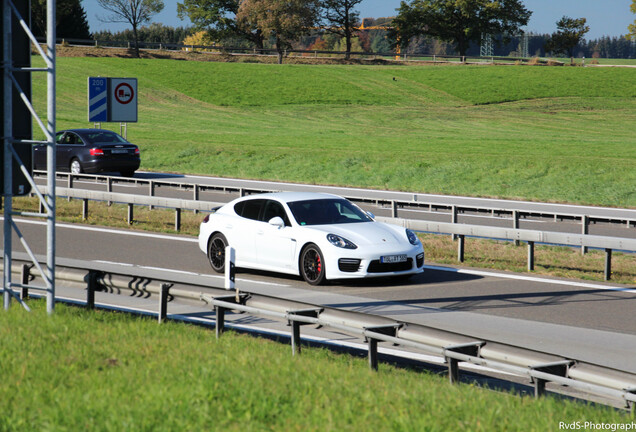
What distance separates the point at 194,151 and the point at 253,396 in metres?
33.2

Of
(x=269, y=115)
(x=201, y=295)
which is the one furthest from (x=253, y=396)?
(x=269, y=115)

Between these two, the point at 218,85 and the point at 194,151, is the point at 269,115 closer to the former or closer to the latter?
the point at 218,85

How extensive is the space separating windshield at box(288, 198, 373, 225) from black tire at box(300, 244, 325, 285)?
2.03 ft

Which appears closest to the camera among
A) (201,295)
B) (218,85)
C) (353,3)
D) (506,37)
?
(201,295)

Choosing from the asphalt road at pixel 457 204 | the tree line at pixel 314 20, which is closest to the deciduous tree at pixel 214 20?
the tree line at pixel 314 20

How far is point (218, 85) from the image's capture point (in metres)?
74.8

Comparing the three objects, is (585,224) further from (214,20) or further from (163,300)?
(214,20)

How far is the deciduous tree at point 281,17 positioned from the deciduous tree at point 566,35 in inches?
1337

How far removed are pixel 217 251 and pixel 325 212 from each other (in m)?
1.91

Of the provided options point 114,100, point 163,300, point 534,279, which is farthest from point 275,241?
point 114,100

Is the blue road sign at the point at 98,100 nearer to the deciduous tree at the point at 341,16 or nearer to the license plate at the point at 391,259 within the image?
the license plate at the point at 391,259

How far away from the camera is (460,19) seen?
111688mm

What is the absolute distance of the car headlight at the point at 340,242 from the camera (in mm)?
12836

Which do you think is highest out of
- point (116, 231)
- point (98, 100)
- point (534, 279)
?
point (98, 100)
